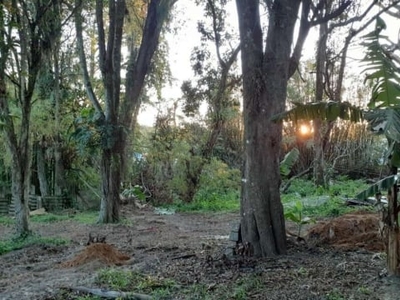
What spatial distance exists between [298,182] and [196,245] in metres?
10.5

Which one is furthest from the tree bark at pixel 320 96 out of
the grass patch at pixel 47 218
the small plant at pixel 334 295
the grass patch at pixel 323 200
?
the small plant at pixel 334 295

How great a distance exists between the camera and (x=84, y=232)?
9352mm

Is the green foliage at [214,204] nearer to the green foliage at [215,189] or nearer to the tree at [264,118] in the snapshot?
the green foliage at [215,189]

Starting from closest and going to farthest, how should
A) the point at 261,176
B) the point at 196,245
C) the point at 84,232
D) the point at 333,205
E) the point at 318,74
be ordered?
the point at 261,176 → the point at 196,245 → the point at 84,232 → the point at 333,205 → the point at 318,74

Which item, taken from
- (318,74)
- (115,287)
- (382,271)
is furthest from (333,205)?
(115,287)

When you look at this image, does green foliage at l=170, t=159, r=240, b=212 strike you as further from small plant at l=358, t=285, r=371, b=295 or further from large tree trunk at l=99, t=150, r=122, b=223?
small plant at l=358, t=285, r=371, b=295

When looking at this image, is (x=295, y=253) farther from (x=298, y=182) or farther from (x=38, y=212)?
(x=298, y=182)

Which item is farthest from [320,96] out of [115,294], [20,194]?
[115,294]

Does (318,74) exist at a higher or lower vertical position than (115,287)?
higher

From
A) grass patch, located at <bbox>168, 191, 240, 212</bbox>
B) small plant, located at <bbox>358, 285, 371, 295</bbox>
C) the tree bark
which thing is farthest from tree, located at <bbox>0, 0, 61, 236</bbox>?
the tree bark

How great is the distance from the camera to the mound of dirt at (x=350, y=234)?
19.1 ft

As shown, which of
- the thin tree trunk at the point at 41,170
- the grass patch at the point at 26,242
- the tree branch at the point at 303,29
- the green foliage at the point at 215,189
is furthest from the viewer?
the thin tree trunk at the point at 41,170

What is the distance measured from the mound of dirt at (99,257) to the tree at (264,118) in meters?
1.77

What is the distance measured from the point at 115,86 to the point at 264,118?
18.6ft
